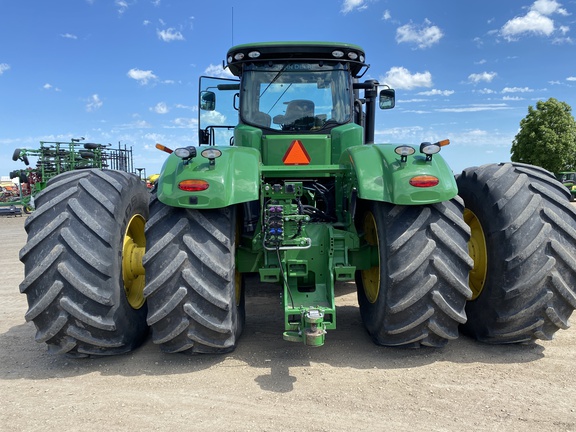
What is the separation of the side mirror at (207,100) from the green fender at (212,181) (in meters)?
2.50

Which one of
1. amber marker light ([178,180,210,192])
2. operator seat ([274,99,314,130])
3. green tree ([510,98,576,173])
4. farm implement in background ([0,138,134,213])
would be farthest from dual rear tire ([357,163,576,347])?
green tree ([510,98,576,173])

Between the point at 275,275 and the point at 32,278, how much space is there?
1.79 meters

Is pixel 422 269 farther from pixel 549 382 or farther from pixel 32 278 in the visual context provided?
pixel 32 278

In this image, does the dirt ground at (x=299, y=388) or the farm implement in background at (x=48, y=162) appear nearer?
the dirt ground at (x=299, y=388)

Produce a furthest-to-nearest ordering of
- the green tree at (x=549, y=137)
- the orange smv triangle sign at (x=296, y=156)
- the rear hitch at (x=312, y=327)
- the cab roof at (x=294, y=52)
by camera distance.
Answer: the green tree at (x=549, y=137)
the cab roof at (x=294, y=52)
the orange smv triangle sign at (x=296, y=156)
the rear hitch at (x=312, y=327)

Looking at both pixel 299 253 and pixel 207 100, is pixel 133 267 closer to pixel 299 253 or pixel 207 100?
pixel 299 253

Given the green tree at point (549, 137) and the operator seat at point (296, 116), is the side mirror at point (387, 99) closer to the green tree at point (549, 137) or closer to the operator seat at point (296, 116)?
the operator seat at point (296, 116)

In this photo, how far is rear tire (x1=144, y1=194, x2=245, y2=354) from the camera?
125 inches

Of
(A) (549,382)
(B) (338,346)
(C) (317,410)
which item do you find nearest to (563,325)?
(A) (549,382)

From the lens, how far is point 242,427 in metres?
2.59

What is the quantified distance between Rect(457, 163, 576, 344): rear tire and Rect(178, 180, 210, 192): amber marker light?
2.28 m

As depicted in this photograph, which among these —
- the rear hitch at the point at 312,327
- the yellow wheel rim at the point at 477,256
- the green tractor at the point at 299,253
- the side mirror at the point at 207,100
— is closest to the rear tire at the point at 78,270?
the green tractor at the point at 299,253

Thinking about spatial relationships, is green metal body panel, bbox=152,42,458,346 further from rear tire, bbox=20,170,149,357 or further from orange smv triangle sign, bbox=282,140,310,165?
rear tire, bbox=20,170,149,357

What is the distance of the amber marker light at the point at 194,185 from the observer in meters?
3.18
